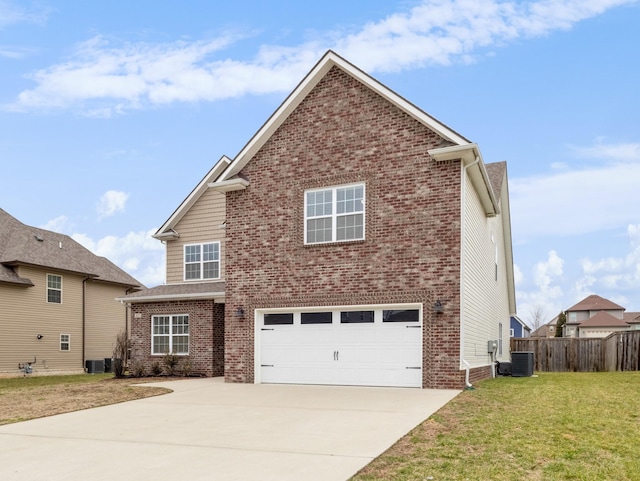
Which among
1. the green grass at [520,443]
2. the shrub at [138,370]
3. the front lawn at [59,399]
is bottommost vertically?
the shrub at [138,370]

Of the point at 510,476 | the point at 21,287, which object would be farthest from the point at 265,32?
the point at 21,287

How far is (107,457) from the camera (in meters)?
7.39

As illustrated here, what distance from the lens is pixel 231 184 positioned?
57.9 ft

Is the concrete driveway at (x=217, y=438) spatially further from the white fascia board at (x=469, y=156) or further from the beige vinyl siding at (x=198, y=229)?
the beige vinyl siding at (x=198, y=229)

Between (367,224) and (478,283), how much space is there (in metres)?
4.50

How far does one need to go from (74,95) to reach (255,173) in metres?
7.56

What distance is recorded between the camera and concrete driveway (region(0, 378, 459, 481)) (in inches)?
261

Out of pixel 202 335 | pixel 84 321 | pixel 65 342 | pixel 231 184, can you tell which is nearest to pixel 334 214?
pixel 231 184

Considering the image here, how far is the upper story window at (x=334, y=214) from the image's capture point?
16172 millimetres

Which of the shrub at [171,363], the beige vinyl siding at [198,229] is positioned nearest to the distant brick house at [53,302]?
the beige vinyl siding at [198,229]

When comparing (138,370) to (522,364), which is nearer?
(522,364)

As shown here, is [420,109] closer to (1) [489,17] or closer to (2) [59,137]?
(1) [489,17]

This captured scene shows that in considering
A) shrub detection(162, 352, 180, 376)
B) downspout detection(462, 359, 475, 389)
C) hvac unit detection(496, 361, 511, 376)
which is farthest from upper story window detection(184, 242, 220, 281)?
downspout detection(462, 359, 475, 389)

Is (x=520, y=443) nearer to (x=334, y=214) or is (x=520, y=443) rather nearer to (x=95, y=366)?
(x=334, y=214)
